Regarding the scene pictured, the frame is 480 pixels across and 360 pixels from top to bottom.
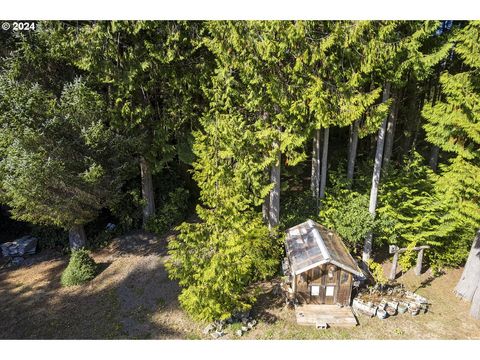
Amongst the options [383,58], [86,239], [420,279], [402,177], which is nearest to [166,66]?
[383,58]

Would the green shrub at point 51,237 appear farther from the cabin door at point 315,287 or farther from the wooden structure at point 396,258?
the wooden structure at point 396,258

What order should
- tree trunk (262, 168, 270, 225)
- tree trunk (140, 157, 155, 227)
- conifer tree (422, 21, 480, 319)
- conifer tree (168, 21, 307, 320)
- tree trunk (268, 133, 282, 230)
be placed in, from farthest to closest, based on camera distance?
tree trunk (140, 157, 155, 227) → tree trunk (262, 168, 270, 225) → tree trunk (268, 133, 282, 230) → conifer tree (168, 21, 307, 320) → conifer tree (422, 21, 480, 319)

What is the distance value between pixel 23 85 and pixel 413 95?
17294 millimetres

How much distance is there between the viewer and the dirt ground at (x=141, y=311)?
10.0 metres

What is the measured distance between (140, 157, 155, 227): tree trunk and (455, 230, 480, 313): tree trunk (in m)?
14.4

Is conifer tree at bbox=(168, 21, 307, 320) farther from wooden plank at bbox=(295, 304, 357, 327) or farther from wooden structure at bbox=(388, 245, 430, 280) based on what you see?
wooden structure at bbox=(388, 245, 430, 280)

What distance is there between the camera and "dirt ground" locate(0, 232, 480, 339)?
10.0 meters

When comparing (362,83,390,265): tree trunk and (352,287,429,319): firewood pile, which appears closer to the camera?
(352,287,429,319): firewood pile

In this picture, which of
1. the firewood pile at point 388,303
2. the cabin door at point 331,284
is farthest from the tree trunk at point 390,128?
the cabin door at point 331,284

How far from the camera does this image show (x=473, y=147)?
964 cm

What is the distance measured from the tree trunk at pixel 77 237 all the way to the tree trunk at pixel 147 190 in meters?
3.06

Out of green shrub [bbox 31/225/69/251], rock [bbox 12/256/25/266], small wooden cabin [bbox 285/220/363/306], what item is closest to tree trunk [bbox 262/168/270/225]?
small wooden cabin [bbox 285/220/363/306]

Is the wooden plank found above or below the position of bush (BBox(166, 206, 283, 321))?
below

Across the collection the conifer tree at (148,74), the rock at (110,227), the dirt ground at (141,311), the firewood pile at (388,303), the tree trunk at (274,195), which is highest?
the conifer tree at (148,74)
